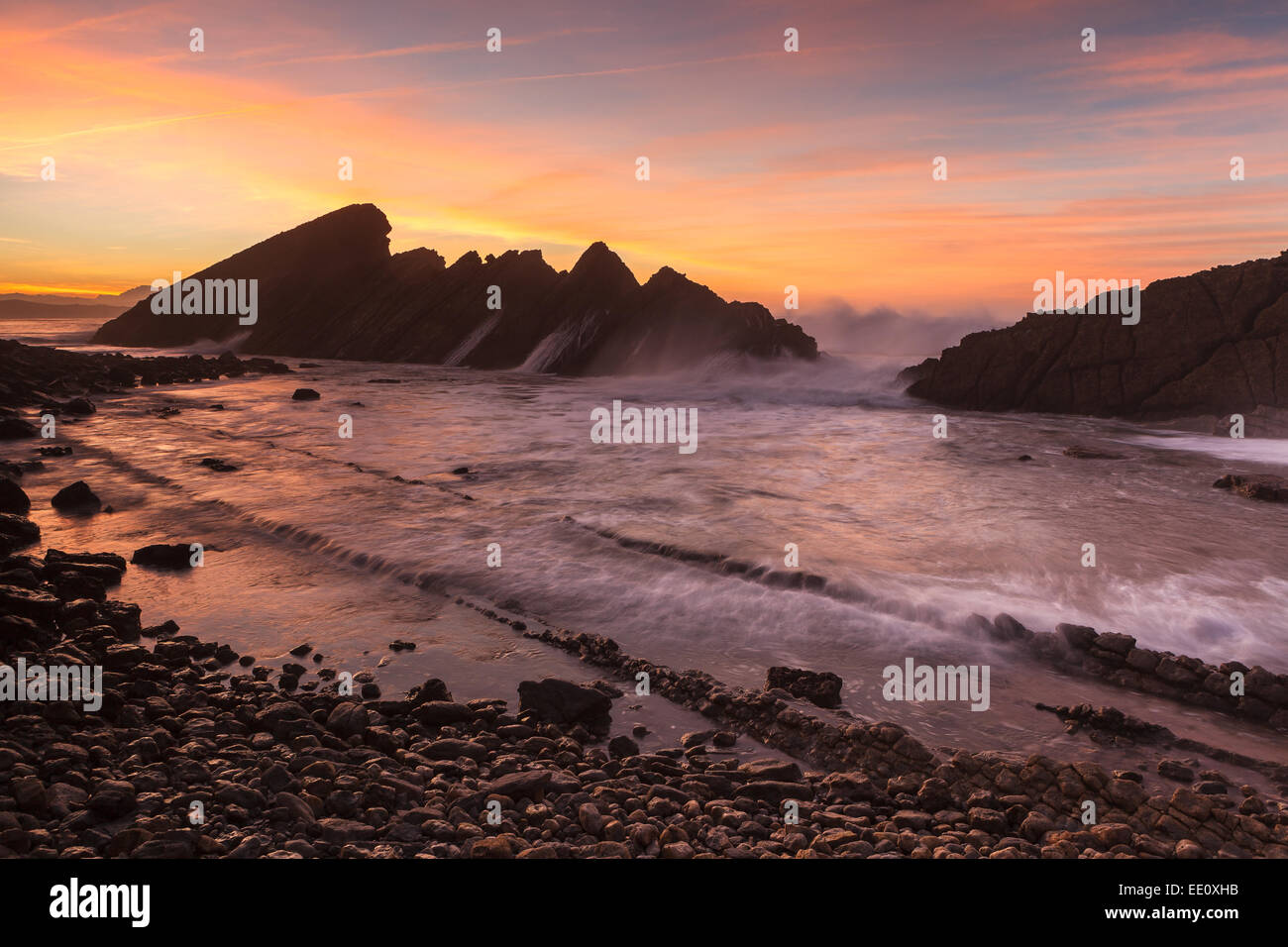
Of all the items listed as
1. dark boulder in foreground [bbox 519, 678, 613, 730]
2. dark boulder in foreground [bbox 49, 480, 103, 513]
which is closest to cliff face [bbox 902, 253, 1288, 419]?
dark boulder in foreground [bbox 519, 678, 613, 730]

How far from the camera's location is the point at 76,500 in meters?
15.0

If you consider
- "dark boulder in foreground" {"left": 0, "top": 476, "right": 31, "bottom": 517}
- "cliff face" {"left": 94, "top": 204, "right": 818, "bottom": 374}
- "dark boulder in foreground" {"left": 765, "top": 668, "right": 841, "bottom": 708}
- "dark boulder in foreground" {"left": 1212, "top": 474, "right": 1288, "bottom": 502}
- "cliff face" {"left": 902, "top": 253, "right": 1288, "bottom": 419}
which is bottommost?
"dark boulder in foreground" {"left": 765, "top": 668, "right": 841, "bottom": 708}

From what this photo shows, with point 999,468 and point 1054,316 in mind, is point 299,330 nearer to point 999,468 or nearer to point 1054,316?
point 1054,316

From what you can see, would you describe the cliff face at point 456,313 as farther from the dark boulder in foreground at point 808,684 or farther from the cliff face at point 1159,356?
the dark boulder in foreground at point 808,684

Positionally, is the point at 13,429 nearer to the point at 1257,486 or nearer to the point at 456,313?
the point at 1257,486

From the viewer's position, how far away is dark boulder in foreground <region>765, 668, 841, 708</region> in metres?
7.73

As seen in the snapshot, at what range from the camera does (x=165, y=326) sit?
97.3 m

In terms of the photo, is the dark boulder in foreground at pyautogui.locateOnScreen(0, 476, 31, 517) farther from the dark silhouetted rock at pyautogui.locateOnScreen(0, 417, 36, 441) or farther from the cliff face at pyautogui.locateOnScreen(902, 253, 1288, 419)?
the cliff face at pyautogui.locateOnScreen(902, 253, 1288, 419)

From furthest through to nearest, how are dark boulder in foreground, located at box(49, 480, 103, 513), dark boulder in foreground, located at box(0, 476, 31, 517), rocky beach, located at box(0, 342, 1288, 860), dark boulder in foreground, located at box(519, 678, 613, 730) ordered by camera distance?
dark boulder in foreground, located at box(49, 480, 103, 513), dark boulder in foreground, located at box(0, 476, 31, 517), dark boulder in foreground, located at box(519, 678, 613, 730), rocky beach, located at box(0, 342, 1288, 860)

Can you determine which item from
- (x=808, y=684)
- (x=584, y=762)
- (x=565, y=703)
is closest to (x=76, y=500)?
(x=565, y=703)

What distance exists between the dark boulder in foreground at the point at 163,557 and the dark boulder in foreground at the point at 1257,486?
22.2 metres

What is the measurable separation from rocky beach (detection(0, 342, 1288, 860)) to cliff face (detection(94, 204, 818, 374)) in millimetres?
54224

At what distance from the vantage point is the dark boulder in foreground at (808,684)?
7.73m
